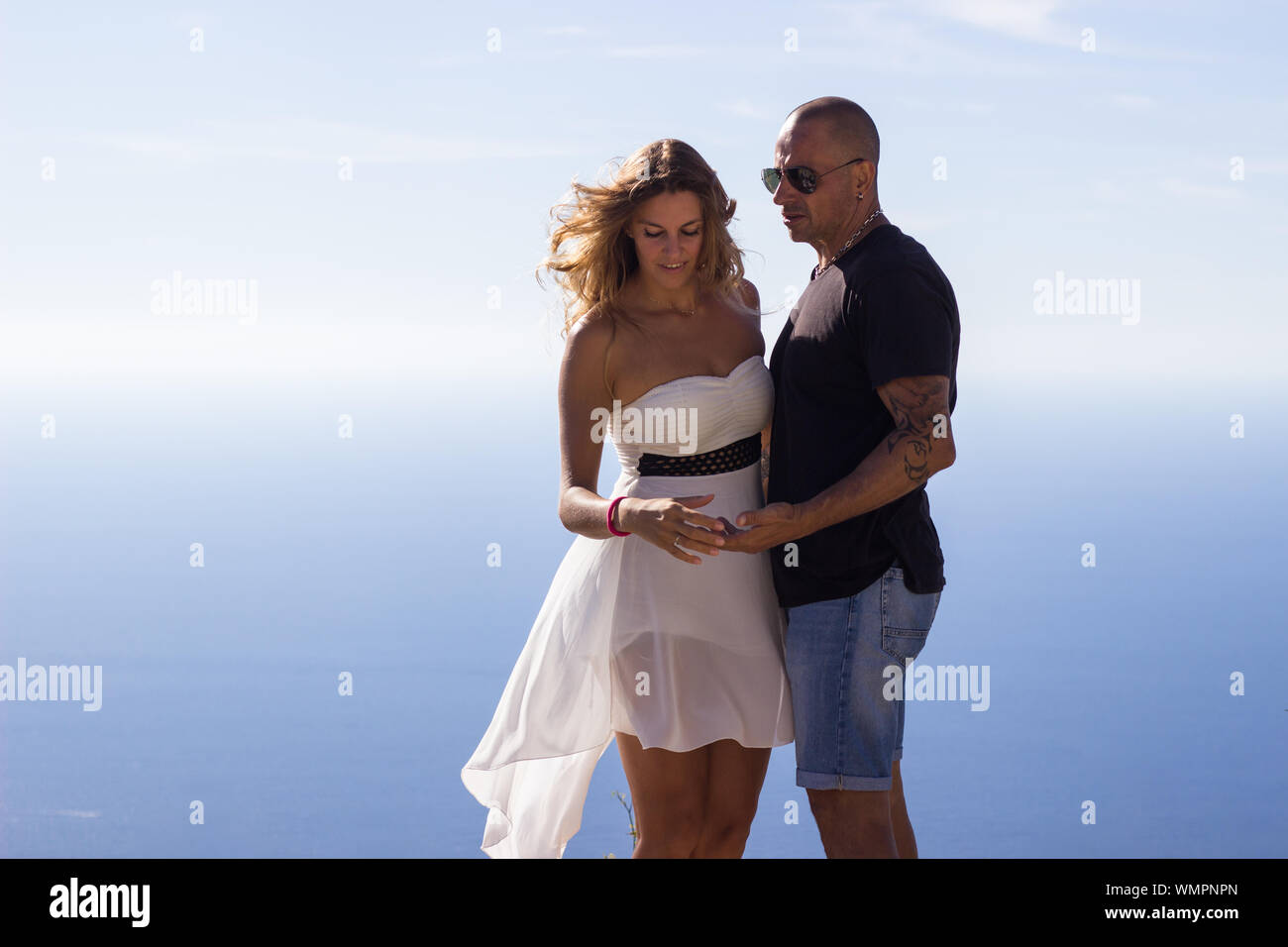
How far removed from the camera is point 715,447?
9.78 feet

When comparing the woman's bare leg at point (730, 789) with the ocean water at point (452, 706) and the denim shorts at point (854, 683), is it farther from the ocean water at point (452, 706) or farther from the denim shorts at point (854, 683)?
the ocean water at point (452, 706)

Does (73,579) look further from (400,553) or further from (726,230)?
(726,230)

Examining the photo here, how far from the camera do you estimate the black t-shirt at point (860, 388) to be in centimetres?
265

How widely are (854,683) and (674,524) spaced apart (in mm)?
564

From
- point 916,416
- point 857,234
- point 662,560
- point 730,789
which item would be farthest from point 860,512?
point 730,789

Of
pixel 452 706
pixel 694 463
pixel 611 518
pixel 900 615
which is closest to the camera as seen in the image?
pixel 900 615

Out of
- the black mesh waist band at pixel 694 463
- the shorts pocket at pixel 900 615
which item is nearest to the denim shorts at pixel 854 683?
the shorts pocket at pixel 900 615

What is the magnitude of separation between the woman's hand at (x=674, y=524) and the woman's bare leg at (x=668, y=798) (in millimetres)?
546

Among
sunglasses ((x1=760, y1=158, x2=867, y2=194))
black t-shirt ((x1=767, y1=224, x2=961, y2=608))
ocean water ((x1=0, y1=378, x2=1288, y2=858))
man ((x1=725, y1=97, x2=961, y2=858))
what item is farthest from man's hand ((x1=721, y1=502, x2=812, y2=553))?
ocean water ((x1=0, y1=378, x2=1288, y2=858))

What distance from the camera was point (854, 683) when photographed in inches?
106

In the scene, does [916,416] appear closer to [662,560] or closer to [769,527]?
[769,527]

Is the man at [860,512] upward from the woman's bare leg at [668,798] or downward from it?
upward

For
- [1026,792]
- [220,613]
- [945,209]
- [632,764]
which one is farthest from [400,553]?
[632,764]

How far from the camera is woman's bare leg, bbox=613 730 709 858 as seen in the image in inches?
116
